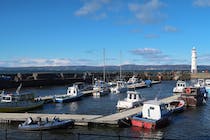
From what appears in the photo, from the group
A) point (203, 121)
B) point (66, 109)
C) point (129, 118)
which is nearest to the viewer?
point (129, 118)

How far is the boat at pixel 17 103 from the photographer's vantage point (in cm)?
4275

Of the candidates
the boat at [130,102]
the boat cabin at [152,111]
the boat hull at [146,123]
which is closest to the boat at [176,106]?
the boat at [130,102]

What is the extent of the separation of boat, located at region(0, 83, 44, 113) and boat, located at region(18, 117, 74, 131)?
11.6m

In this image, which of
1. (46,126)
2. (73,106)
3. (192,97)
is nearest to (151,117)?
(46,126)

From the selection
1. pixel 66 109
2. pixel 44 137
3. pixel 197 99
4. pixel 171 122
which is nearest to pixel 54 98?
pixel 66 109

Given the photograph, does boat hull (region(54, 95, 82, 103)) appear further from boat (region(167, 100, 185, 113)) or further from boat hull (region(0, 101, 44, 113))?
boat (region(167, 100, 185, 113))

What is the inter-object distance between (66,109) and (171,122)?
55.1 ft

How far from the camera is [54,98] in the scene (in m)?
56.6

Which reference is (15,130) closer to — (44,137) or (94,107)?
(44,137)

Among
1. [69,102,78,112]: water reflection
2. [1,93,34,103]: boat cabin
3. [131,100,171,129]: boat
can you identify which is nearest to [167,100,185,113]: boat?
[131,100,171,129]: boat

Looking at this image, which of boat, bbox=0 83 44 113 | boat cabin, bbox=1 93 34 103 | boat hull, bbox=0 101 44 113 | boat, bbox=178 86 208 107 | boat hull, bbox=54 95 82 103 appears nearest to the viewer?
boat hull, bbox=0 101 44 113

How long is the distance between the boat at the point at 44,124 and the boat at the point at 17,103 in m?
11.6

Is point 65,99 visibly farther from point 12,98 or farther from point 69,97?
point 12,98

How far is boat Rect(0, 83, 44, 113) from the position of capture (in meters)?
42.7
